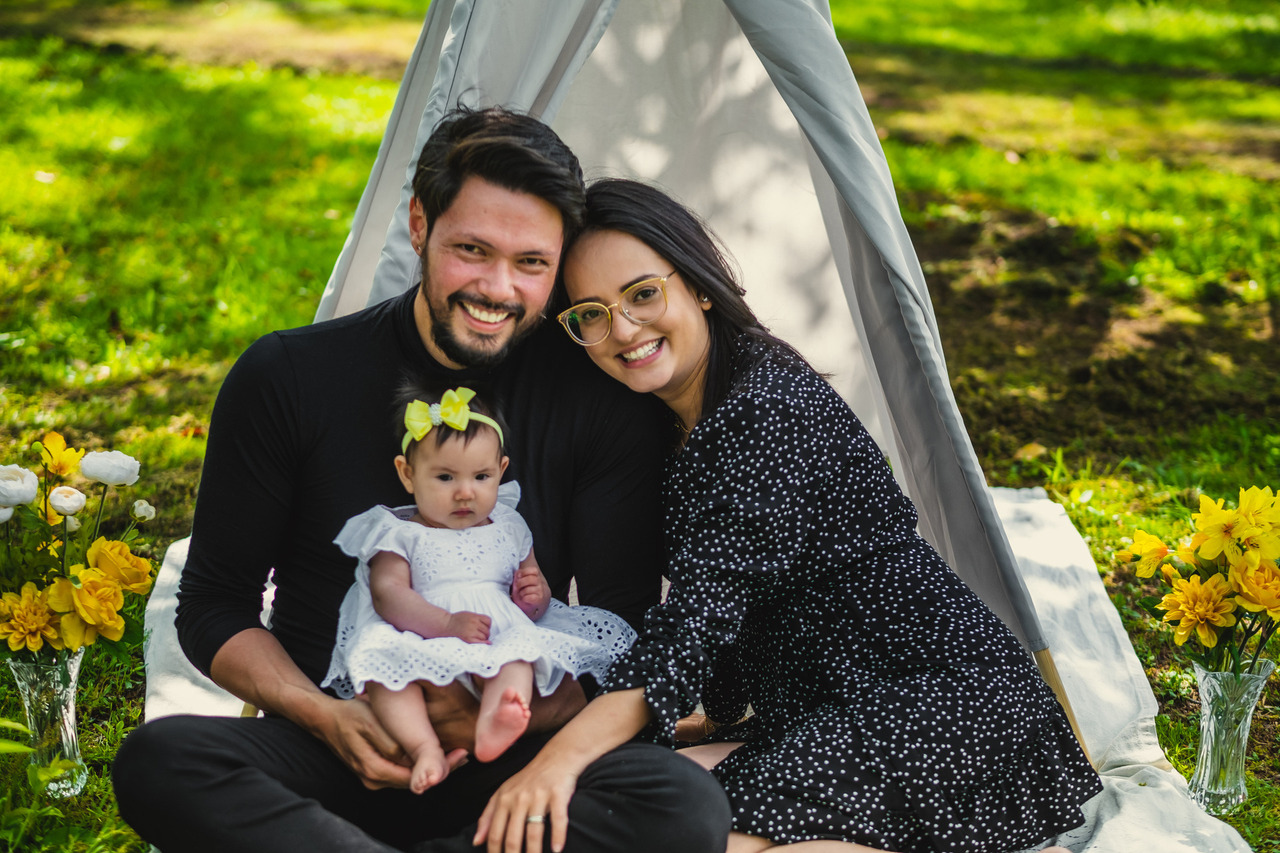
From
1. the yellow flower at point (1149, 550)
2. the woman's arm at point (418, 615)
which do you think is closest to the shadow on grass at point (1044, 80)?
the yellow flower at point (1149, 550)

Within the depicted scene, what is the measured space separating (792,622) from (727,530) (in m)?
0.31

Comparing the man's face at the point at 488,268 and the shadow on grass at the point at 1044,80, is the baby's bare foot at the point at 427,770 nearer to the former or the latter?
the man's face at the point at 488,268

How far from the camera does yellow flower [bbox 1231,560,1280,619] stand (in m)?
2.60

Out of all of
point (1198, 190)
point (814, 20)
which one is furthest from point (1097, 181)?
point (814, 20)

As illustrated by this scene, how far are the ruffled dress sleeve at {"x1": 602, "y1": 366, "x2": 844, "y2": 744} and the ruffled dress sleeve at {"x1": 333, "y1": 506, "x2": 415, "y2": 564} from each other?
0.50 meters

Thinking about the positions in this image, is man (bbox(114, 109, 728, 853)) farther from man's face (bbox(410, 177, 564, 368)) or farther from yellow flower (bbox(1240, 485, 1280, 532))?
yellow flower (bbox(1240, 485, 1280, 532))

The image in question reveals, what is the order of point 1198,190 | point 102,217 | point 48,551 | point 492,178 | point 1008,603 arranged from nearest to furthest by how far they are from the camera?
point 492,178
point 48,551
point 1008,603
point 102,217
point 1198,190

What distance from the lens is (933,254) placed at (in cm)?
629

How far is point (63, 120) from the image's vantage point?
23.1 ft

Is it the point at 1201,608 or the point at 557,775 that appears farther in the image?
the point at 1201,608

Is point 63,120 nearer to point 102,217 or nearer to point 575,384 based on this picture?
point 102,217

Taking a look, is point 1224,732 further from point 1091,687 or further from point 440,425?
point 440,425

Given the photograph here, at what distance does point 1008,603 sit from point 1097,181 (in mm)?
4987

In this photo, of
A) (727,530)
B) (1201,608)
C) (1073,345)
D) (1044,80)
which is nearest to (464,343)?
(727,530)
